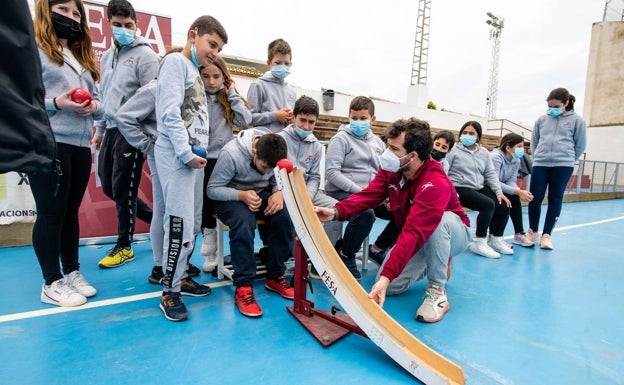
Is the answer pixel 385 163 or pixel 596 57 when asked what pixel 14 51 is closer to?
pixel 385 163

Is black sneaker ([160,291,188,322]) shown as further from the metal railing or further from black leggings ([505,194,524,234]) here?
the metal railing

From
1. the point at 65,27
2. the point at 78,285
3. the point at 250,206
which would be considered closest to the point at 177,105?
the point at 250,206

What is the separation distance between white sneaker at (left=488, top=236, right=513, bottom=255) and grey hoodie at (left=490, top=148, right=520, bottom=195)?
0.53m

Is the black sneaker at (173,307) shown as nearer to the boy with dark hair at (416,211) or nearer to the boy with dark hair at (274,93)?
the boy with dark hair at (416,211)

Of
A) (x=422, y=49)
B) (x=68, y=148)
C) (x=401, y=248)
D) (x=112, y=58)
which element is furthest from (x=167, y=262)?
(x=422, y=49)

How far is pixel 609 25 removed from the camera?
13.7m

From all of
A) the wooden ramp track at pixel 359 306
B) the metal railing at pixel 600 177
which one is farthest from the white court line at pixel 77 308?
the metal railing at pixel 600 177

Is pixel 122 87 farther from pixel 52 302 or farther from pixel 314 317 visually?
pixel 314 317

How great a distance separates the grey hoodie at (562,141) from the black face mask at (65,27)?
152 inches

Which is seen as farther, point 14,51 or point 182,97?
point 182,97

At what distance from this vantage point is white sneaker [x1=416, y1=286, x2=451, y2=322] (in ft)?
5.68

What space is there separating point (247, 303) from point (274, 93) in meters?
1.50

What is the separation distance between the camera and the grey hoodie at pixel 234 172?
6.18 ft

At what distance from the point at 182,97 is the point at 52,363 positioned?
1168 mm
